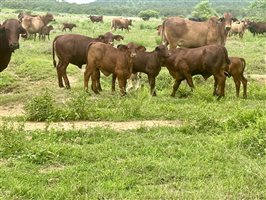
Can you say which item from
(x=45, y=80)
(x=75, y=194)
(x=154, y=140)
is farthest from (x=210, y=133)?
(x=45, y=80)

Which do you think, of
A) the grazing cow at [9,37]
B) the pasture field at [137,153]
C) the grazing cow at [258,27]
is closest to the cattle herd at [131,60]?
the grazing cow at [9,37]

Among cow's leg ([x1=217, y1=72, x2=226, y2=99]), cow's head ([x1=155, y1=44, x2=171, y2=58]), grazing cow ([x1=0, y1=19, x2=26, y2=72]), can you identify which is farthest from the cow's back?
cow's leg ([x1=217, y1=72, x2=226, y2=99])

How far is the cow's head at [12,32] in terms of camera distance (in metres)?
12.4

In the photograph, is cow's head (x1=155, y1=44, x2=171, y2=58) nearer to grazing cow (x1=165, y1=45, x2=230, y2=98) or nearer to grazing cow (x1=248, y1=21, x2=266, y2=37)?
grazing cow (x1=165, y1=45, x2=230, y2=98)

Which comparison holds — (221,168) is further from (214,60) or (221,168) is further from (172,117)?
(214,60)

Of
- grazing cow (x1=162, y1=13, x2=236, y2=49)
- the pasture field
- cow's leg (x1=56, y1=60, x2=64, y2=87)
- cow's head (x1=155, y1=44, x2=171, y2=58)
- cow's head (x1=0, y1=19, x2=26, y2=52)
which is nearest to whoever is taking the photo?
the pasture field

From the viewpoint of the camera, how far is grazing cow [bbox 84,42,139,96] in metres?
13.0

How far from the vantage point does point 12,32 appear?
40.9 feet

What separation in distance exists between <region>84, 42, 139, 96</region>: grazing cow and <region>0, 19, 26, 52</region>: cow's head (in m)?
1.83

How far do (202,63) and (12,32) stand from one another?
4.60 metres

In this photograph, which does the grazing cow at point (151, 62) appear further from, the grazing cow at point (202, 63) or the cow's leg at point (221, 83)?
the cow's leg at point (221, 83)

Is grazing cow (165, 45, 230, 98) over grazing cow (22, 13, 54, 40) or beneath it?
over

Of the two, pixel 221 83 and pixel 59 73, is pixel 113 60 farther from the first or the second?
pixel 221 83

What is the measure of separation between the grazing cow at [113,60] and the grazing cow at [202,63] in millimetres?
1125
